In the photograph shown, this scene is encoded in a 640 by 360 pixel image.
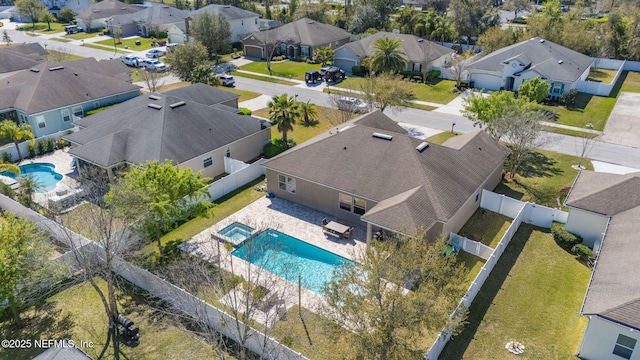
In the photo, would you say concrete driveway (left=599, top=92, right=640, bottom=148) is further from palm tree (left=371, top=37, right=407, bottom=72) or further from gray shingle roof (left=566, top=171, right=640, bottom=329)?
palm tree (left=371, top=37, right=407, bottom=72)

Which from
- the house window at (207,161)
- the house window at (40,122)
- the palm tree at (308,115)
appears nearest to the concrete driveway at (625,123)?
Result: the palm tree at (308,115)

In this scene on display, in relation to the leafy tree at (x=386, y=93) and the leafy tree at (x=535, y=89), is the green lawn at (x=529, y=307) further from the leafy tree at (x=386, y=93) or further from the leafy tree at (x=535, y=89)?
the leafy tree at (x=535, y=89)

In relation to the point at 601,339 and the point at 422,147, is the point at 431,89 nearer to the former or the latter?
the point at 422,147

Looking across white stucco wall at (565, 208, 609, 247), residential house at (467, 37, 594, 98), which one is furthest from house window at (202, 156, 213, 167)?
residential house at (467, 37, 594, 98)

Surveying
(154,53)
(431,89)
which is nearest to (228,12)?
(154,53)

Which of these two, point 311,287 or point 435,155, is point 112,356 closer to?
point 311,287

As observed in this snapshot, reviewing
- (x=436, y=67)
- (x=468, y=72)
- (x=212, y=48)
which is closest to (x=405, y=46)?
(x=436, y=67)
